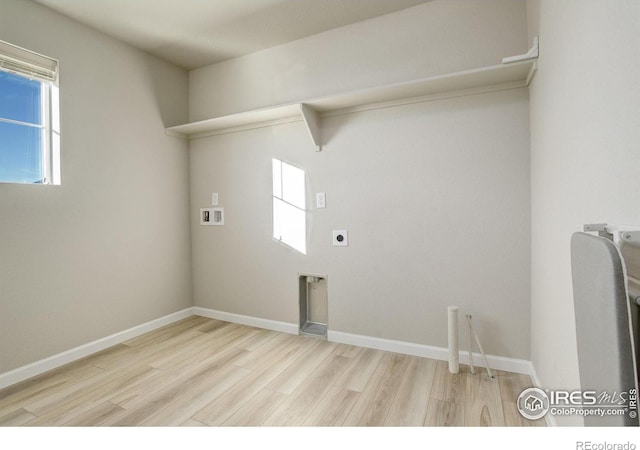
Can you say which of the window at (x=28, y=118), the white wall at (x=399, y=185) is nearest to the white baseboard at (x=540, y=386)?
the white wall at (x=399, y=185)

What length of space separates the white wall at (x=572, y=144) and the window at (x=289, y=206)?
1853 millimetres

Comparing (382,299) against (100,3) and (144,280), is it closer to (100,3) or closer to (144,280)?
(144,280)

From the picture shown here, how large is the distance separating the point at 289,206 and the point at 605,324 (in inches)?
98.3

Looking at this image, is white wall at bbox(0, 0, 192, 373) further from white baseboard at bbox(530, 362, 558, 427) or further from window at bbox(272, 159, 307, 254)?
white baseboard at bbox(530, 362, 558, 427)

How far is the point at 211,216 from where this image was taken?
3.37 meters

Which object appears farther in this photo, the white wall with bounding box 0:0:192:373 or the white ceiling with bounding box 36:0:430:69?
the white ceiling with bounding box 36:0:430:69

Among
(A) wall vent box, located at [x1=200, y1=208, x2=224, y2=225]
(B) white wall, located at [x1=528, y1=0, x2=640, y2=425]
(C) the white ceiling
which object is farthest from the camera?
(A) wall vent box, located at [x1=200, y1=208, x2=224, y2=225]

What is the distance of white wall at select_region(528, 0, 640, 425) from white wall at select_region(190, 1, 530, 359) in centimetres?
19

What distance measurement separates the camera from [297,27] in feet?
8.63

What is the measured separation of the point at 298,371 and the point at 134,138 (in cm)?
270

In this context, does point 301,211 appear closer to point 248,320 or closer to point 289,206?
point 289,206

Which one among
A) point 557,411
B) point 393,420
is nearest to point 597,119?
point 557,411

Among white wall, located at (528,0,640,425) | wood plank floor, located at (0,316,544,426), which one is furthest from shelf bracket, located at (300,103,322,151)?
wood plank floor, located at (0,316,544,426)

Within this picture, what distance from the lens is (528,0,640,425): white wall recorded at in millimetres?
832
